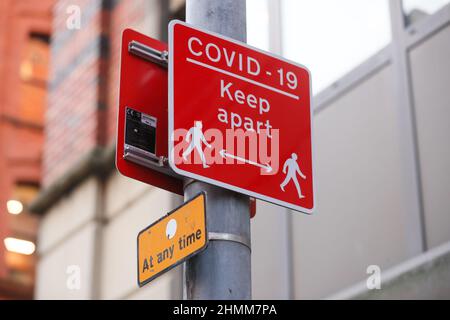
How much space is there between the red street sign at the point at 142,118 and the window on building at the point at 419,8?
4.13 metres

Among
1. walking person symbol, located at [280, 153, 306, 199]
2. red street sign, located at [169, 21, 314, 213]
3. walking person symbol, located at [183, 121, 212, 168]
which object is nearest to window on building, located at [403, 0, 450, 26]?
red street sign, located at [169, 21, 314, 213]

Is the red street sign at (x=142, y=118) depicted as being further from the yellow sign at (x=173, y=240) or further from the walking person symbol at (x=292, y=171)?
the walking person symbol at (x=292, y=171)

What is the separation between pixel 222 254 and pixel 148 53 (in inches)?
46.7

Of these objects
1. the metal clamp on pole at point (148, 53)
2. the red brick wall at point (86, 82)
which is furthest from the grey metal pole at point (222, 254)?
the red brick wall at point (86, 82)

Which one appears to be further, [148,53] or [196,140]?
[148,53]

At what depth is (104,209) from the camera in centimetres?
1223

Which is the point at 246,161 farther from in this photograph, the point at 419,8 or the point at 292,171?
the point at 419,8

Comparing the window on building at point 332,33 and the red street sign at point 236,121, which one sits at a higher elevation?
the window on building at point 332,33

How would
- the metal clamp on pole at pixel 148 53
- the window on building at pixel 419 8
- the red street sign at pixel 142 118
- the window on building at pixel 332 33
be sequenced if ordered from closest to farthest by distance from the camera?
1. the red street sign at pixel 142 118
2. the metal clamp on pole at pixel 148 53
3. the window on building at pixel 419 8
4. the window on building at pixel 332 33

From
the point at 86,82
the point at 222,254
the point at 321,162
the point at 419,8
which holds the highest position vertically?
the point at 86,82

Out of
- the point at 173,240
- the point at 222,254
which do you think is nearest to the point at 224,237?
the point at 222,254

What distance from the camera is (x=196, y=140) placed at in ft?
14.5

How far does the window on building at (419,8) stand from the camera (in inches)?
330

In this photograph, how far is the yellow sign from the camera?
4.15 metres
